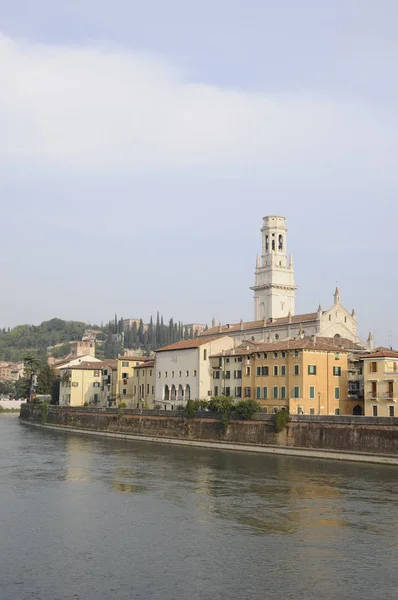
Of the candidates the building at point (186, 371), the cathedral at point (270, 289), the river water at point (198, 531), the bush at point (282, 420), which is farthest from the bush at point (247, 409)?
the cathedral at point (270, 289)

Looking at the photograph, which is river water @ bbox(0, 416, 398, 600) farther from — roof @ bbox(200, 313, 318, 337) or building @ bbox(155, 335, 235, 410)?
roof @ bbox(200, 313, 318, 337)

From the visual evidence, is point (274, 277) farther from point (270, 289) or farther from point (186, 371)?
point (186, 371)

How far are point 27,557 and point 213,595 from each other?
25.9 ft

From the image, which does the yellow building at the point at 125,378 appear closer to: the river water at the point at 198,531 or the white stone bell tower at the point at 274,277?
the white stone bell tower at the point at 274,277

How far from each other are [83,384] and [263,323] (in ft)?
95.0

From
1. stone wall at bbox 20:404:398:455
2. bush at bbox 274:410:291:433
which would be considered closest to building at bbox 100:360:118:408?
stone wall at bbox 20:404:398:455

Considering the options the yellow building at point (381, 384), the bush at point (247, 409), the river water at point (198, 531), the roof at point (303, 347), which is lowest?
the river water at point (198, 531)

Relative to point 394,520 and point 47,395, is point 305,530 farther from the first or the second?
point 47,395

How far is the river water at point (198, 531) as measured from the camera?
2466 cm

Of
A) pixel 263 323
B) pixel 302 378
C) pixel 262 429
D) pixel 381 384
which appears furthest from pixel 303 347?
pixel 263 323

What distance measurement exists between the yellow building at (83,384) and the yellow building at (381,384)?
53039mm

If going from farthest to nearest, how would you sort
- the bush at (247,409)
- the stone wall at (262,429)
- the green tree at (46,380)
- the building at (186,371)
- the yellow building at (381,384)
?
the green tree at (46,380) < the building at (186,371) < the bush at (247,409) < the yellow building at (381,384) < the stone wall at (262,429)

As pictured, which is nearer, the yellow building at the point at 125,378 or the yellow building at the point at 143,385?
the yellow building at the point at 143,385

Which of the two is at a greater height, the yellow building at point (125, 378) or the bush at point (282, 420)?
the yellow building at point (125, 378)
